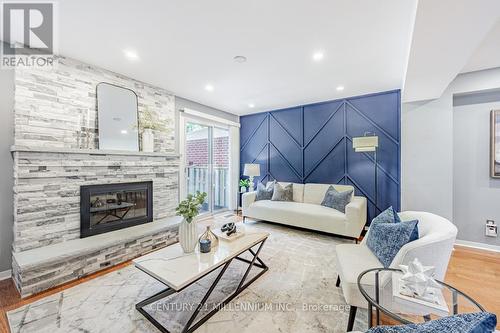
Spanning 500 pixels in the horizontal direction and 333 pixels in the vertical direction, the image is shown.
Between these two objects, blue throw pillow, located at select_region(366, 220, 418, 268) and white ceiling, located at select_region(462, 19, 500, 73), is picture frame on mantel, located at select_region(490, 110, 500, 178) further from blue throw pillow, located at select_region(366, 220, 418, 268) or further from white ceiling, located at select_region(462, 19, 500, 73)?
blue throw pillow, located at select_region(366, 220, 418, 268)

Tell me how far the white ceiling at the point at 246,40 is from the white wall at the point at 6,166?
70 cm

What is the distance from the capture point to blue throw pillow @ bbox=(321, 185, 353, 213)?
3.62m

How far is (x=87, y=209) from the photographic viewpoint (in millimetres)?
2654

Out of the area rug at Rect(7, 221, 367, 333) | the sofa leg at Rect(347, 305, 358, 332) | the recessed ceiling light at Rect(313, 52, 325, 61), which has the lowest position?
the area rug at Rect(7, 221, 367, 333)

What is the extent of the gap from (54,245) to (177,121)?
8.48 feet

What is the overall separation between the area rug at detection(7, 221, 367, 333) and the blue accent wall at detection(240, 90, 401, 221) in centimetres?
221

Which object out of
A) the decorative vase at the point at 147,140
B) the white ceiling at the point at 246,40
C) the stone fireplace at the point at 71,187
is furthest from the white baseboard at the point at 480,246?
the decorative vase at the point at 147,140

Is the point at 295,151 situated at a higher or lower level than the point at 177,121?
lower

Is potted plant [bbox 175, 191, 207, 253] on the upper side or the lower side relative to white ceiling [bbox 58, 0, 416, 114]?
lower

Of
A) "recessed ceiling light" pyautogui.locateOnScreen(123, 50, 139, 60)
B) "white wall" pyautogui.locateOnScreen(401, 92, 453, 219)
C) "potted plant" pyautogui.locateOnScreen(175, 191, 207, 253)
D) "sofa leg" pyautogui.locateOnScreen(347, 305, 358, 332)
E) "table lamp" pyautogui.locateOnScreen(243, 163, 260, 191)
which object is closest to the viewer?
"sofa leg" pyautogui.locateOnScreen(347, 305, 358, 332)

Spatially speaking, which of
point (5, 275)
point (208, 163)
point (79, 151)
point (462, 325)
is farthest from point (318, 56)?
point (5, 275)

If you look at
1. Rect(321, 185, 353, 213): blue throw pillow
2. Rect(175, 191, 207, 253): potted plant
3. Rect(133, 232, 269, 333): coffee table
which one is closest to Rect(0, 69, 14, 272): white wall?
Rect(133, 232, 269, 333): coffee table

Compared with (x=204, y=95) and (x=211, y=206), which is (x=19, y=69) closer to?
(x=204, y=95)

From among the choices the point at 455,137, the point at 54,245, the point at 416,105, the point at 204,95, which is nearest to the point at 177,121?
the point at 204,95
